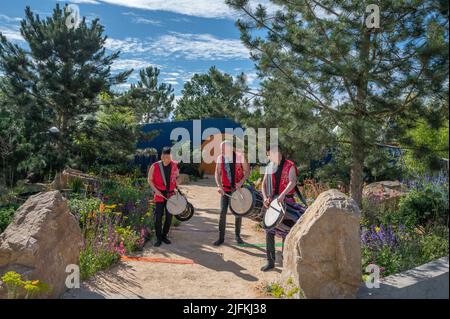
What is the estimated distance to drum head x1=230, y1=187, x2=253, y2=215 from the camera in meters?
5.62

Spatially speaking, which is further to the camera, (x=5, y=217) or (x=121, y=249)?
(x=5, y=217)

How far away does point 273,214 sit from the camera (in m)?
4.70

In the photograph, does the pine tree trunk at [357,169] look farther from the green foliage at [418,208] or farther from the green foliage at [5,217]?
the green foliage at [5,217]

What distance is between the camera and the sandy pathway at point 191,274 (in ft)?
13.3

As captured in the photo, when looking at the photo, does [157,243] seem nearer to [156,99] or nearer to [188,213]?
[188,213]

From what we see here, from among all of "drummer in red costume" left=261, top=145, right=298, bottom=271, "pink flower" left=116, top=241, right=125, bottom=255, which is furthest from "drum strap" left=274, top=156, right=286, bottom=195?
"pink flower" left=116, top=241, right=125, bottom=255

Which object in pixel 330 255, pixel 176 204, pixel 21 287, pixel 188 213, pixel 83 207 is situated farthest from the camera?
pixel 188 213

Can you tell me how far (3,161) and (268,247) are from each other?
19.2 ft

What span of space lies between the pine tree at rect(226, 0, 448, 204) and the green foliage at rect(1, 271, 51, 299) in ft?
→ 13.3

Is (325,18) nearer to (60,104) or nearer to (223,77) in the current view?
(223,77)

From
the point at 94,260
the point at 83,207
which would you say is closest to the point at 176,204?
the point at 83,207

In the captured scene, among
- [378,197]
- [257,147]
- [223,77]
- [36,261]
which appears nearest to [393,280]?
[36,261]

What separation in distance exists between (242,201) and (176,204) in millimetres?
1059

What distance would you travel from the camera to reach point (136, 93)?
11.7 metres
